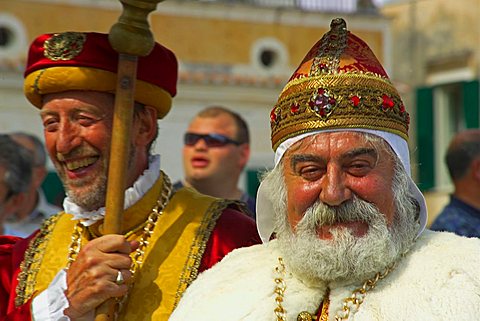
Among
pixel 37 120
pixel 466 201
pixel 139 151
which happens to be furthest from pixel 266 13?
pixel 139 151

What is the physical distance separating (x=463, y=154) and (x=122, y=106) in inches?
126

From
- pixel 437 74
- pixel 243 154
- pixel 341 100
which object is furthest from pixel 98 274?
pixel 437 74

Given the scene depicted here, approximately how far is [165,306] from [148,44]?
92 centimetres

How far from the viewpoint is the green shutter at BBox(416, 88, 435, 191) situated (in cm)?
1781

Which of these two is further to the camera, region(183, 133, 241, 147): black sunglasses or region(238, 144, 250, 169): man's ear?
region(238, 144, 250, 169): man's ear

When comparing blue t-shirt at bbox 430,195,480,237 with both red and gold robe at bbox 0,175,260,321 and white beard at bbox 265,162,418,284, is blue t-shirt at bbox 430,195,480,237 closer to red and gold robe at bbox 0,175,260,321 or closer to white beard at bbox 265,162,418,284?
red and gold robe at bbox 0,175,260,321

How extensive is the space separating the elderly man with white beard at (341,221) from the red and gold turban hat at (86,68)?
25.5 inches

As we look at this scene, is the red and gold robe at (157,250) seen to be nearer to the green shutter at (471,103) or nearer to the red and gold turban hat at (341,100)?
the red and gold turban hat at (341,100)

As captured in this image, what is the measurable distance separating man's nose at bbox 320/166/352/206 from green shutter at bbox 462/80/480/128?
44.9 ft

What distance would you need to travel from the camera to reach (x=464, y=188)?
6445 millimetres

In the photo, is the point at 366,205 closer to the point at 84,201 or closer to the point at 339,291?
the point at 339,291

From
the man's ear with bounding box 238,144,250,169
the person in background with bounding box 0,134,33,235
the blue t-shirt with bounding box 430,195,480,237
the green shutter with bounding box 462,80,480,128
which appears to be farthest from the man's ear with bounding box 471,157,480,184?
the green shutter with bounding box 462,80,480,128

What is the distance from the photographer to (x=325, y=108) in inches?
137

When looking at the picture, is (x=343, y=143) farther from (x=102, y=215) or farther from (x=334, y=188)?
(x=102, y=215)
